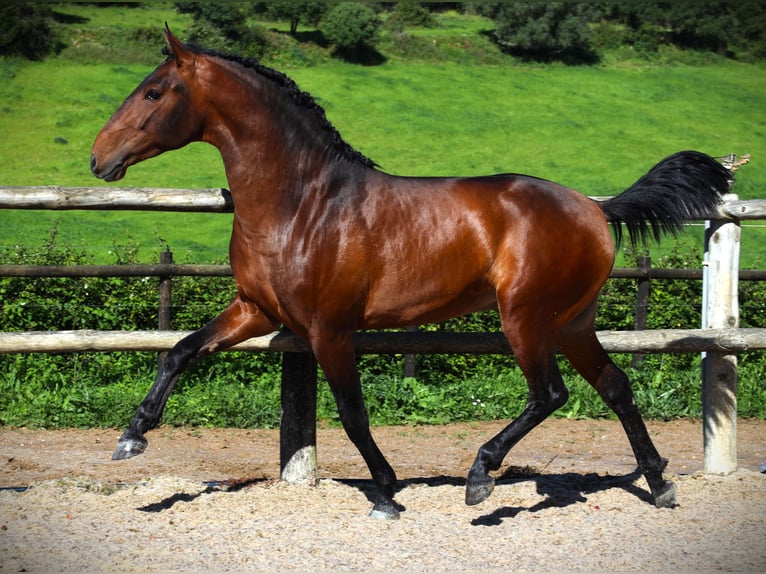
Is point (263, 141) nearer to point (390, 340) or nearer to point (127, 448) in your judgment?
point (390, 340)

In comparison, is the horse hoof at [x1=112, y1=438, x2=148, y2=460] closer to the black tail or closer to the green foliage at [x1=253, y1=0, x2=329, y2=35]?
the black tail

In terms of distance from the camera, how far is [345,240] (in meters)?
4.41

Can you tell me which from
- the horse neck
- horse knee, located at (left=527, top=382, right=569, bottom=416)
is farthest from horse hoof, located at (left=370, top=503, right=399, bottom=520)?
the horse neck

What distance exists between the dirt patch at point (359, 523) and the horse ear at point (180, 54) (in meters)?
2.23

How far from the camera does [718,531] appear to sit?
4473 millimetres

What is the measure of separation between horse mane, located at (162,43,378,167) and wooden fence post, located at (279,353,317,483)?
1271mm

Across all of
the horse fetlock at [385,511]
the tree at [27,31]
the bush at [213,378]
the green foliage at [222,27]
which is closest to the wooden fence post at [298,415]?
the horse fetlock at [385,511]

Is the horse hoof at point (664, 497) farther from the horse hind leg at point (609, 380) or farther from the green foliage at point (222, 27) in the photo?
the green foliage at point (222, 27)

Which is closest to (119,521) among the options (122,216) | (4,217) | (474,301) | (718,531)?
(474,301)

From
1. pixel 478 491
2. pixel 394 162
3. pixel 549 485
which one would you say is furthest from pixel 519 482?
pixel 394 162

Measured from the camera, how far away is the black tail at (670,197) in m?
4.92

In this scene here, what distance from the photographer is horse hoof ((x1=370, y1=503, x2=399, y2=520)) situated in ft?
15.1

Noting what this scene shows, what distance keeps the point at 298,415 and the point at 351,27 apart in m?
32.4

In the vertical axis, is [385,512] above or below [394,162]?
above
